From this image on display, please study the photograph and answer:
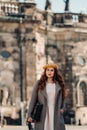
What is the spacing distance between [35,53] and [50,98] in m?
36.6

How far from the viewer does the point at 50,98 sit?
727cm

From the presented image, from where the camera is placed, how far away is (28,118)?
23.7 feet

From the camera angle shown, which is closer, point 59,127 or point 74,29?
point 59,127

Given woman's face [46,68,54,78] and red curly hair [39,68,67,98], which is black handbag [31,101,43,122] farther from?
woman's face [46,68,54,78]

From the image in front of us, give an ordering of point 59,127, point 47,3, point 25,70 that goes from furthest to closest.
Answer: point 47,3 < point 25,70 < point 59,127

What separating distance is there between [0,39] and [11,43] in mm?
904

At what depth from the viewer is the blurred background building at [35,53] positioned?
42.9 meters

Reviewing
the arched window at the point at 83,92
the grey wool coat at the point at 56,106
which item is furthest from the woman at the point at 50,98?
the arched window at the point at 83,92

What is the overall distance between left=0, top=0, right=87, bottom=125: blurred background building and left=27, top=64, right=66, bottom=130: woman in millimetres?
34279

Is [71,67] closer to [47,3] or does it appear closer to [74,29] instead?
[74,29]

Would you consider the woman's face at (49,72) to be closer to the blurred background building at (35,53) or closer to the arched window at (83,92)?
the blurred background building at (35,53)

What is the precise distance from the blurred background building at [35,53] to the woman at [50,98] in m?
34.3

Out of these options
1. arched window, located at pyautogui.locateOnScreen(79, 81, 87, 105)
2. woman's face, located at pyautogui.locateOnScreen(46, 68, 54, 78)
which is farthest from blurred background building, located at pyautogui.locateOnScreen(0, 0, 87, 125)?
woman's face, located at pyautogui.locateOnScreen(46, 68, 54, 78)

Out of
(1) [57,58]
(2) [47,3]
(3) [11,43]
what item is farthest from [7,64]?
(2) [47,3]
